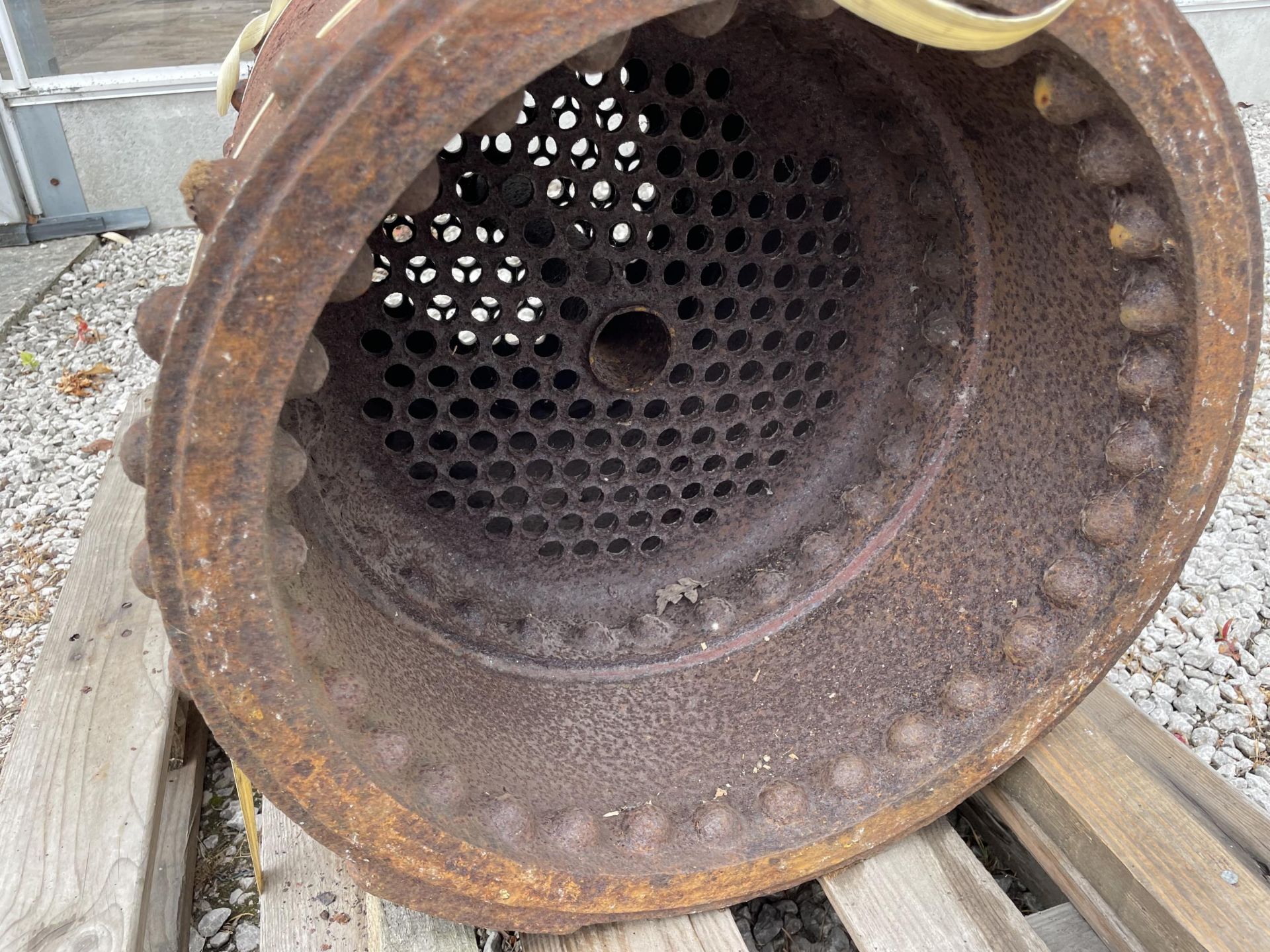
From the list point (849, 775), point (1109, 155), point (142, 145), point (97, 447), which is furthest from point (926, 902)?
point (142, 145)

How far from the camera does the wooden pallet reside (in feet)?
4.15

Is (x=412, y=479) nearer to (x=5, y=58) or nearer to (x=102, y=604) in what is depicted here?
(x=102, y=604)

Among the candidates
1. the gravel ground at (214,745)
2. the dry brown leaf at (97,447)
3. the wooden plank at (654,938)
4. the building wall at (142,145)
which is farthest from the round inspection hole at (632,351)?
the building wall at (142,145)

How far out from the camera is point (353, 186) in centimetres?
73

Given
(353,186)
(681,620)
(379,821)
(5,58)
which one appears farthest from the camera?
(5,58)

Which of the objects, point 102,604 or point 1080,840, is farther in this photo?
point 102,604

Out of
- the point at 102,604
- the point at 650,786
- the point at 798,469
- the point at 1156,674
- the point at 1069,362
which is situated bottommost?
the point at 1156,674

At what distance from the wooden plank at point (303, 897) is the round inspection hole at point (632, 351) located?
0.76 metres

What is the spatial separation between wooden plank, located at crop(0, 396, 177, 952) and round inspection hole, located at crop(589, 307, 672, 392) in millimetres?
946

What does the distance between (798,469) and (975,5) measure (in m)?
0.80

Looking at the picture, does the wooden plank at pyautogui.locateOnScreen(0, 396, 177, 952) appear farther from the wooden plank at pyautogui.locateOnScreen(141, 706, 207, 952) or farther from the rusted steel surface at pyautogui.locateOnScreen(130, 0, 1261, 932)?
the rusted steel surface at pyautogui.locateOnScreen(130, 0, 1261, 932)

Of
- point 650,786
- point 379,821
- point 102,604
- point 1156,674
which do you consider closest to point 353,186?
point 379,821

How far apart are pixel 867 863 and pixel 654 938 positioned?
316 mm

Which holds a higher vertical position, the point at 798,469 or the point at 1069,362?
the point at 1069,362
